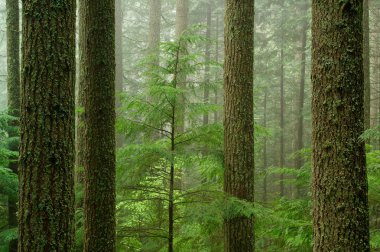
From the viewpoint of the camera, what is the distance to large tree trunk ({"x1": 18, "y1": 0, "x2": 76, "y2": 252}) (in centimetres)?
349

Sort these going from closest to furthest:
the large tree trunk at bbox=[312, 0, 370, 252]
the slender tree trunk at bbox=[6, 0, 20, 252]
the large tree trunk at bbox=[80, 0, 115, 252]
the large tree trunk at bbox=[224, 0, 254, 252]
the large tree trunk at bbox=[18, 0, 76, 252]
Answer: the large tree trunk at bbox=[18, 0, 76, 252] → the large tree trunk at bbox=[312, 0, 370, 252] → the large tree trunk at bbox=[80, 0, 115, 252] → the large tree trunk at bbox=[224, 0, 254, 252] → the slender tree trunk at bbox=[6, 0, 20, 252]

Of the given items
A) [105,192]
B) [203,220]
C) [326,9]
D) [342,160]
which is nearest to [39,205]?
[105,192]

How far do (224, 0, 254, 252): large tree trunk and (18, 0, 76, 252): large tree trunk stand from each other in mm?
3275

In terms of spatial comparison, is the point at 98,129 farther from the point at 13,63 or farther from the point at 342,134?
the point at 13,63

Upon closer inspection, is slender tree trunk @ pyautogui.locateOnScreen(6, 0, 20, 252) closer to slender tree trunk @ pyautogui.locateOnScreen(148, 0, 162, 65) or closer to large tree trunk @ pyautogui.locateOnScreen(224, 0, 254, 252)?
large tree trunk @ pyautogui.locateOnScreen(224, 0, 254, 252)

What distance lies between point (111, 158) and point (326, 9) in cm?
335

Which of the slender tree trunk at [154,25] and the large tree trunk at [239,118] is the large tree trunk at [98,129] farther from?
the slender tree trunk at [154,25]

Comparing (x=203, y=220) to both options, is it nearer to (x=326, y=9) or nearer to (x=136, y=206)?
(x=326, y=9)

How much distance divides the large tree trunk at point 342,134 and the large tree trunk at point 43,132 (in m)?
2.73

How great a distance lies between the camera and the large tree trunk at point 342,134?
4039mm

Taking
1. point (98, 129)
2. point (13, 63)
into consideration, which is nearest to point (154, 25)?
point (13, 63)

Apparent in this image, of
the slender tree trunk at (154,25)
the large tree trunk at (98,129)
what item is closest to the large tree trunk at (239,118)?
the large tree trunk at (98,129)

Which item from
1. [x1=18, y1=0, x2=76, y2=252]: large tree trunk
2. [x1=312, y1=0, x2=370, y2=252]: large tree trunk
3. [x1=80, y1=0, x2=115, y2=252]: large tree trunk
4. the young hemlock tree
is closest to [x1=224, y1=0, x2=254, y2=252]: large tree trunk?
the young hemlock tree

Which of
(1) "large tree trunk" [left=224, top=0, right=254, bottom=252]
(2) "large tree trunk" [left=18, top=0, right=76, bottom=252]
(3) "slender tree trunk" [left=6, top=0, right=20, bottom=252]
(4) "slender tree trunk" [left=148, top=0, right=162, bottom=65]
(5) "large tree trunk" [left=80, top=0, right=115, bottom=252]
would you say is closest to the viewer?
(2) "large tree trunk" [left=18, top=0, right=76, bottom=252]
